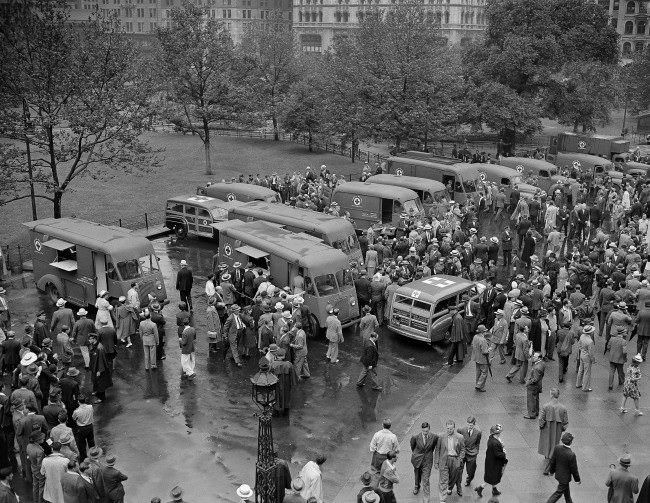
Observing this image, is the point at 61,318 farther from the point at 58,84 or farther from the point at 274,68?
the point at 274,68

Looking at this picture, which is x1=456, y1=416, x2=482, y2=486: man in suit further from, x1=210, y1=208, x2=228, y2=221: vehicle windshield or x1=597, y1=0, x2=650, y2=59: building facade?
x1=597, y1=0, x2=650, y2=59: building facade

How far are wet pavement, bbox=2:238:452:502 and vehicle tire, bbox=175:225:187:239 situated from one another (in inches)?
388

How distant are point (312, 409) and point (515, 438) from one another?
4564mm

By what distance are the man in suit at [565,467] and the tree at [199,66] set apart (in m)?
34.1

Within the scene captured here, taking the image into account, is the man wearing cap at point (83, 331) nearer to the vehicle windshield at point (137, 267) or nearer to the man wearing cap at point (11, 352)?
the man wearing cap at point (11, 352)

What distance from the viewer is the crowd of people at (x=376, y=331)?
44.7 ft

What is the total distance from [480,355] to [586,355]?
96.3 inches

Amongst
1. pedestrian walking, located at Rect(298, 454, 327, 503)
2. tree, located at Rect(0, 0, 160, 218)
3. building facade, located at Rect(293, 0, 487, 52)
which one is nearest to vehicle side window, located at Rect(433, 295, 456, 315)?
pedestrian walking, located at Rect(298, 454, 327, 503)

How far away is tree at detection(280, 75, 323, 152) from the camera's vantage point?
5038 centimetres

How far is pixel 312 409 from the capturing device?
17.1 metres

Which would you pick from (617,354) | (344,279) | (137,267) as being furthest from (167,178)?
(617,354)

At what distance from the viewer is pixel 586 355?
17.3 meters

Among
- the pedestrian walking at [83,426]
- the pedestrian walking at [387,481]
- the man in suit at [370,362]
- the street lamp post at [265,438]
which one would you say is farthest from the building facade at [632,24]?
the street lamp post at [265,438]

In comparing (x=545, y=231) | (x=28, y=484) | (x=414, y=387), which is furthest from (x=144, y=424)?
(x=545, y=231)
